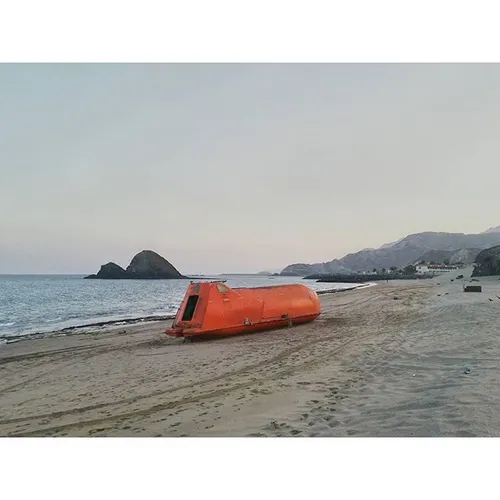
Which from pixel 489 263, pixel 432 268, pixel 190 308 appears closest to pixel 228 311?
pixel 190 308

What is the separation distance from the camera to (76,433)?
13.3 ft

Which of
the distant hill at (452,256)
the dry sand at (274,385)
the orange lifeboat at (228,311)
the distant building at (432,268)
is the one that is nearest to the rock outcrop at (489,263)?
the distant hill at (452,256)

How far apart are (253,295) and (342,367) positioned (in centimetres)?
392

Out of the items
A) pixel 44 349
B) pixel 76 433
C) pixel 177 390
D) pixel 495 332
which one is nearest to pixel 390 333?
pixel 495 332

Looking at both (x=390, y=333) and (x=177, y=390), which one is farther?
(x=390, y=333)

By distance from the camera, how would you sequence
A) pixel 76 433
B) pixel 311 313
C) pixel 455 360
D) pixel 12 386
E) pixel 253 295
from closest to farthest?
pixel 76 433
pixel 455 360
pixel 12 386
pixel 253 295
pixel 311 313

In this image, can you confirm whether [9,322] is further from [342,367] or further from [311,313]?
[342,367]

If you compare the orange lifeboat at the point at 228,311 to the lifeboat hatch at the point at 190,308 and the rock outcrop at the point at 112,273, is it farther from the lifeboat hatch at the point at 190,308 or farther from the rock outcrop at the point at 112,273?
the rock outcrop at the point at 112,273

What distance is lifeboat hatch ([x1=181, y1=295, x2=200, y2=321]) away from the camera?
29.7 feet

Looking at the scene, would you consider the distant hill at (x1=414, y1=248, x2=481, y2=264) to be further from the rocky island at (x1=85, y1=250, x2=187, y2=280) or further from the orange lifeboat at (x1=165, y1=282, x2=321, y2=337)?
the rocky island at (x1=85, y1=250, x2=187, y2=280)

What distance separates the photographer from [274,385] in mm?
5203

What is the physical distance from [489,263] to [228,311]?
30.4 m

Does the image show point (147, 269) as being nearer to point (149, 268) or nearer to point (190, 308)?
point (149, 268)

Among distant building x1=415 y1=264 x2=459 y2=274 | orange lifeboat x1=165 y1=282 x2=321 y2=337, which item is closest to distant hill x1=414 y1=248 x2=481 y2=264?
distant building x1=415 y1=264 x2=459 y2=274
